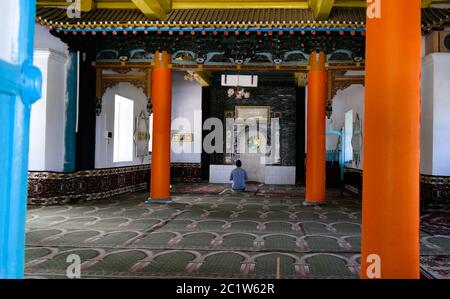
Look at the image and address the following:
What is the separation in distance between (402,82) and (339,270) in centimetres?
194

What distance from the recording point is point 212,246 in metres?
4.42

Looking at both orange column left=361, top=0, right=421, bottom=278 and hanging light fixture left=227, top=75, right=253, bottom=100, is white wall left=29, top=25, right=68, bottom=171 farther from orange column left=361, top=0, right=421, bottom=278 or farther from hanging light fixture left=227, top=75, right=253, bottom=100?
orange column left=361, top=0, right=421, bottom=278

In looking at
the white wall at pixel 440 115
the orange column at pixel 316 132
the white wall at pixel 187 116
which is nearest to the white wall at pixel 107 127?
the white wall at pixel 187 116

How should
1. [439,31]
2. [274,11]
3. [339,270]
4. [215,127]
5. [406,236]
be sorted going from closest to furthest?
[406,236] → [339,270] → [439,31] → [274,11] → [215,127]

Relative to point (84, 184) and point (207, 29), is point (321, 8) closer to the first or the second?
point (207, 29)

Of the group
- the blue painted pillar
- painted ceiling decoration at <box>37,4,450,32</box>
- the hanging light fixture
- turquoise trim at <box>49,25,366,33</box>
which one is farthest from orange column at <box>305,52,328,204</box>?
the blue painted pillar

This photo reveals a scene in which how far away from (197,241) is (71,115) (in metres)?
5.12

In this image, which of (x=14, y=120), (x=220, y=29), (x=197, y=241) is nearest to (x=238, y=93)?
(x=220, y=29)

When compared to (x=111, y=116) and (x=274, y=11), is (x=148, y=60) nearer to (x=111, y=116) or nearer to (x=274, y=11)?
(x=111, y=116)

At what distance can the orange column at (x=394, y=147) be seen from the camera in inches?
94.6

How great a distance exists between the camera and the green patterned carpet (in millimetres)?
3500

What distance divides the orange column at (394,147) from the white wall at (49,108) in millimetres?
7034

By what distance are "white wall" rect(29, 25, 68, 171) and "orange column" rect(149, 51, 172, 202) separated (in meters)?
2.00
